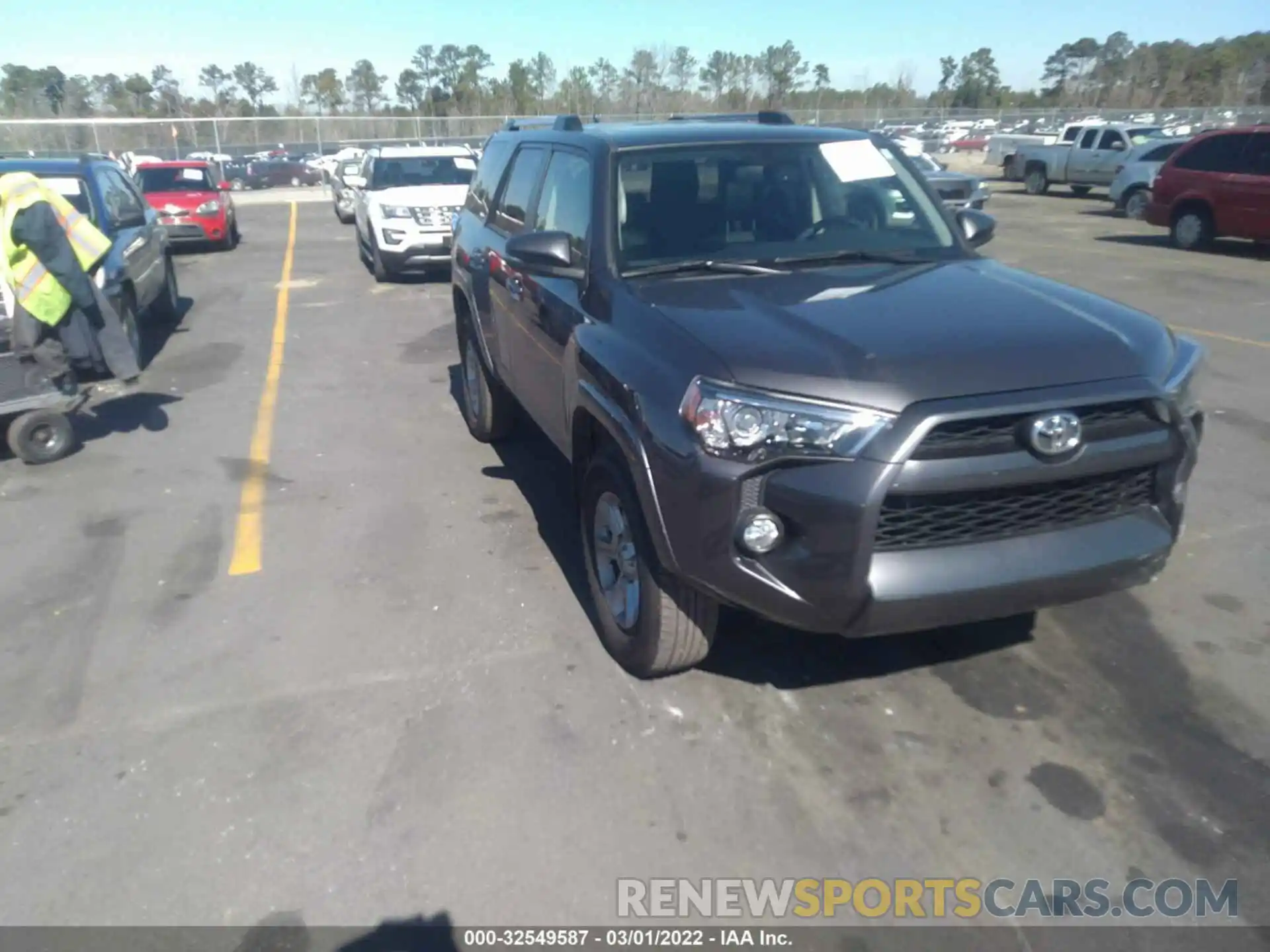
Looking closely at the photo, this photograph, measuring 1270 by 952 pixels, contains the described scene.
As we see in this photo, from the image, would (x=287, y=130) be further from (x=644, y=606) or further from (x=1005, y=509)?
(x=1005, y=509)

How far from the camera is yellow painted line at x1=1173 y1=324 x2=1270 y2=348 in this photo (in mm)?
9504

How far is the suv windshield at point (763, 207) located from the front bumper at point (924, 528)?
1.40 m

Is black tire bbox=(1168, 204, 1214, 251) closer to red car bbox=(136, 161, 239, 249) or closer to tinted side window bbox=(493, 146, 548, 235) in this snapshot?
tinted side window bbox=(493, 146, 548, 235)

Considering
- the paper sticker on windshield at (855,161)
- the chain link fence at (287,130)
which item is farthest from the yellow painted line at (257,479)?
the chain link fence at (287,130)

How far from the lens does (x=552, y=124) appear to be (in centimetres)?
590

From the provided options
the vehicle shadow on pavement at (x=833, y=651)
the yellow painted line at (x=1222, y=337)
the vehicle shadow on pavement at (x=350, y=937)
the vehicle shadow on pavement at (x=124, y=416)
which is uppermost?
the yellow painted line at (x=1222, y=337)

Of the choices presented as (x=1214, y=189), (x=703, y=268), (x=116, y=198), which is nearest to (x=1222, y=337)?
(x=1214, y=189)

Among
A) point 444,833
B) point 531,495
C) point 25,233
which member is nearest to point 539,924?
point 444,833

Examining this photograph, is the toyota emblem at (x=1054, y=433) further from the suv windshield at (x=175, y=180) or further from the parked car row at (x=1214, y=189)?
the suv windshield at (x=175, y=180)

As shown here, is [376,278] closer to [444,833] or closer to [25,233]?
[25,233]

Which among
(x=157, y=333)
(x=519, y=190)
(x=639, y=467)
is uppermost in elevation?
(x=519, y=190)

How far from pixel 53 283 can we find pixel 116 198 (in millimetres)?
3920

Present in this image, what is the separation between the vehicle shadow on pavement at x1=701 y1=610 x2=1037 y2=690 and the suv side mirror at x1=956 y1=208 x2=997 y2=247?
5.79ft

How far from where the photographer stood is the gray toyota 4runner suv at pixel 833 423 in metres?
3.00
